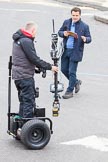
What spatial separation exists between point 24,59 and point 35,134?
1029mm

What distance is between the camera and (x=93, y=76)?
47.6 feet

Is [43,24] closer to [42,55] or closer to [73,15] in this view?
[42,55]

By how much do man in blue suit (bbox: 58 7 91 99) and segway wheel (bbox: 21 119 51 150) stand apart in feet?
11.1

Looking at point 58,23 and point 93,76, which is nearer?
point 93,76

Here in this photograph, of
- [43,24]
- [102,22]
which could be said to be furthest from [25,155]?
[102,22]

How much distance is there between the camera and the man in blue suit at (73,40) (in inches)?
459

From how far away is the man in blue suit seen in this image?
1166cm

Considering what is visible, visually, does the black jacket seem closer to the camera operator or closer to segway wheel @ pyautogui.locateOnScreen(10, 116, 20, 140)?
the camera operator

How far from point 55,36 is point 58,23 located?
1582 centimetres

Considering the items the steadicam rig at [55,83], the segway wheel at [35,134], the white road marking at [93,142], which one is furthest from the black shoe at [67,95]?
the segway wheel at [35,134]

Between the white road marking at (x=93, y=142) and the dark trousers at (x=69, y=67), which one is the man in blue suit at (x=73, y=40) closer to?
the dark trousers at (x=69, y=67)

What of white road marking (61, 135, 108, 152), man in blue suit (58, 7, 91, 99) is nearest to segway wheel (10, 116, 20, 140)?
white road marking (61, 135, 108, 152)

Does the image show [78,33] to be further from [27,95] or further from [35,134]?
[35,134]

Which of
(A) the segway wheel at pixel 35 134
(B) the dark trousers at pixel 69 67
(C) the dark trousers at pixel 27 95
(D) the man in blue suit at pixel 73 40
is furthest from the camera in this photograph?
(B) the dark trousers at pixel 69 67
